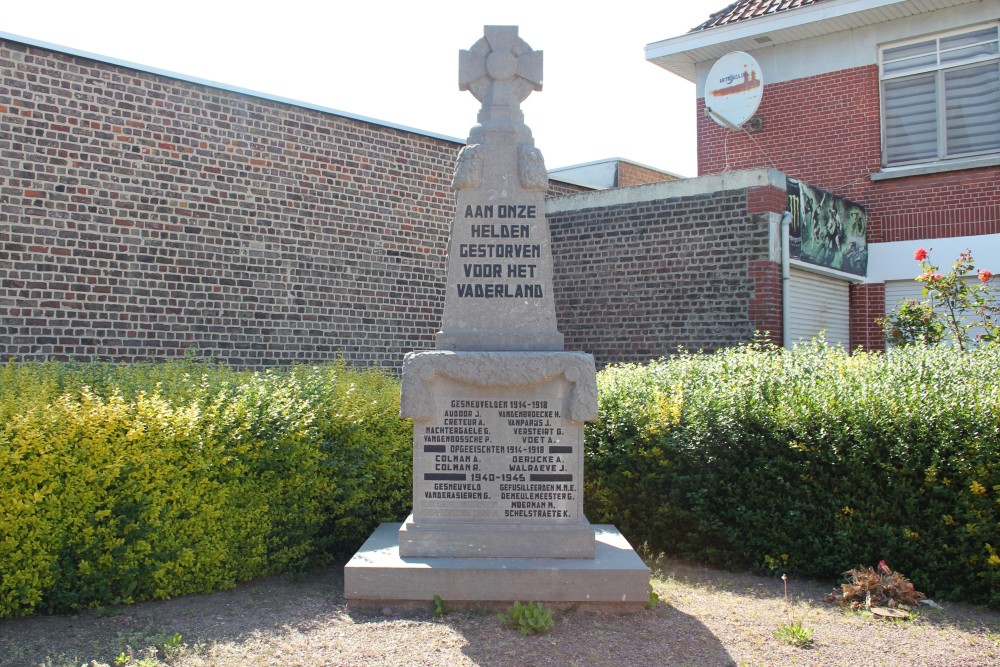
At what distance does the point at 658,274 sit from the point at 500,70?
23.7 ft

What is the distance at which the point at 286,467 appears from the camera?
5910 millimetres

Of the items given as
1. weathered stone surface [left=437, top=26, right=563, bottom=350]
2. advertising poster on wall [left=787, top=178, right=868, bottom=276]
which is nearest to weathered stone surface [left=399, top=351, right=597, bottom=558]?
weathered stone surface [left=437, top=26, right=563, bottom=350]

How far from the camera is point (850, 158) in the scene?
14.1 metres

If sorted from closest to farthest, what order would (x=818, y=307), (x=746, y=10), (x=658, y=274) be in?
1. (x=658, y=274)
2. (x=818, y=307)
3. (x=746, y=10)

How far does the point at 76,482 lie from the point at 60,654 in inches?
39.7

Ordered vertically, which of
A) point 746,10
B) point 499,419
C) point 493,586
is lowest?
point 493,586

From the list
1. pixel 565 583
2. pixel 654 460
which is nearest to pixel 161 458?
pixel 565 583

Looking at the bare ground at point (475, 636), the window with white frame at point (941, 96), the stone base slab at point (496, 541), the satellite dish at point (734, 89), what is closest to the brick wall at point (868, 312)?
the window with white frame at point (941, 96)

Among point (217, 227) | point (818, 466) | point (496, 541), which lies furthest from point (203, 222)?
point (818, 466)

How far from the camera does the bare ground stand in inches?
173

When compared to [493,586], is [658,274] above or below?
above

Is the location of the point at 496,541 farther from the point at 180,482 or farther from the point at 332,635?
the point at 180,482

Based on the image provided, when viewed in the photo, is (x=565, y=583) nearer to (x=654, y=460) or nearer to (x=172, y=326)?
(x=654, y=460)

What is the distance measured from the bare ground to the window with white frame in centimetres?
1036
